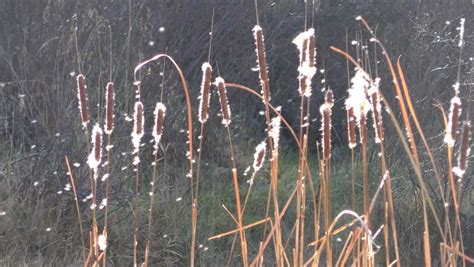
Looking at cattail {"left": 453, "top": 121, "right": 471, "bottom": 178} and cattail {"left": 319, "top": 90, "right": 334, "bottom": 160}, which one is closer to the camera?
cattail {"left": 453, "top": 121, "right": 471, "bottom": 178}

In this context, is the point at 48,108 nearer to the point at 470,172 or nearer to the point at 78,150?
the point at 78,150

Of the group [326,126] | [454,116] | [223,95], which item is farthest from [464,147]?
[223,95]

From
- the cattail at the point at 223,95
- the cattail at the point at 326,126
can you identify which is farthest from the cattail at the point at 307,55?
the cattail at the point at 223,95

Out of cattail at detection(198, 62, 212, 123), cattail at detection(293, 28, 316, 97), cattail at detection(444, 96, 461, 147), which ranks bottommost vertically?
cattail at detection(444, 96, 461, 147)

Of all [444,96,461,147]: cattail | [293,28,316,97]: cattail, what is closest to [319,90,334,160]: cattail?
[293,28,316,97]: cattail

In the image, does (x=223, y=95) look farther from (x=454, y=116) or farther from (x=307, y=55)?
(x=454, y=116)

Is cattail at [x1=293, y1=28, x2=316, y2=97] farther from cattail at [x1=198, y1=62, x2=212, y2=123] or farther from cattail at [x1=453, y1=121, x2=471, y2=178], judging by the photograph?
cattail at [x1=453, y1=121, x2=471, y2=178]

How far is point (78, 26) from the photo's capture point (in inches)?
281

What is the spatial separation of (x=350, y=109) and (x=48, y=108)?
4138 mm

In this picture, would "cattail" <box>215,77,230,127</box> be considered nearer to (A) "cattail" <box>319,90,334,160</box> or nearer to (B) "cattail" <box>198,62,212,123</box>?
(B) "cattail" <box>198,62,212,123</box>

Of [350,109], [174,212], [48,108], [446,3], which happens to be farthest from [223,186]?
[350,109]

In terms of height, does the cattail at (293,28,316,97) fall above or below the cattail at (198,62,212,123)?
above

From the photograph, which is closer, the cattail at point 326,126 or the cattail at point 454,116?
the cattail at point 454,116

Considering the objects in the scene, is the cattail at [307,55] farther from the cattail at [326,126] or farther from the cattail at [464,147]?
the cattail at [464,147]
